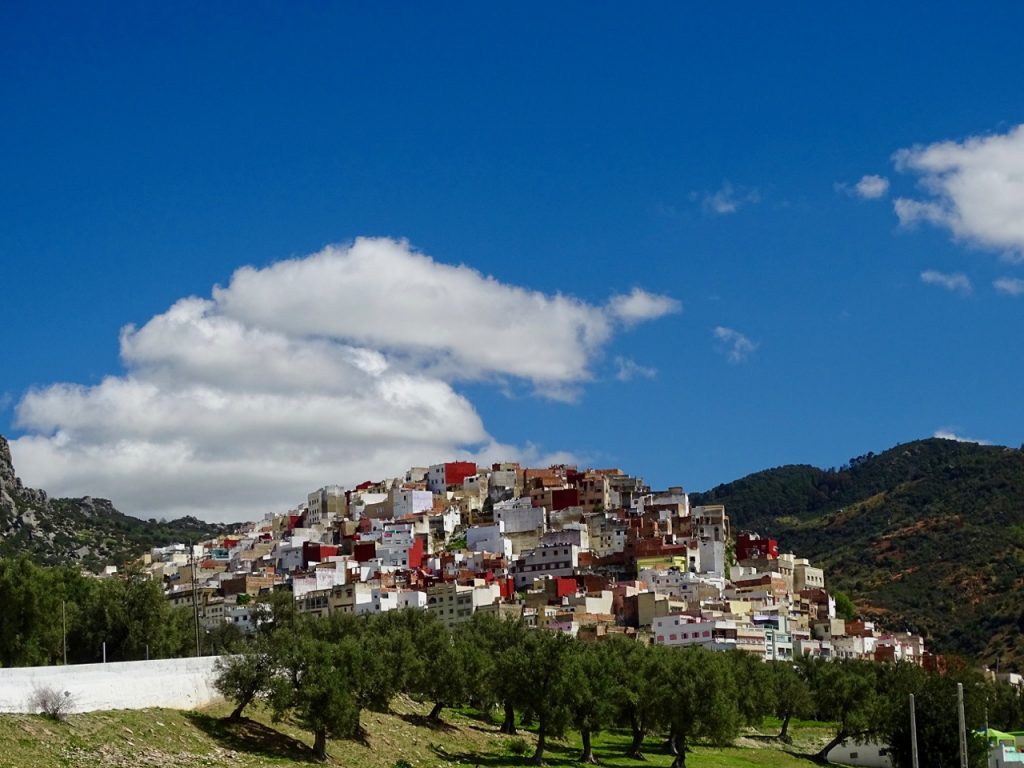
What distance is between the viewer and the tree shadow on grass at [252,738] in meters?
50.4

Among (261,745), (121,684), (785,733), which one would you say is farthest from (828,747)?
(121,684)

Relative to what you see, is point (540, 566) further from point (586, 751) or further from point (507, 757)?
point (507, 757)

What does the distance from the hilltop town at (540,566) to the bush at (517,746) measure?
4165 cm

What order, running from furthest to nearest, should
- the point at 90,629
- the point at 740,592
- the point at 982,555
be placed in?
the point at 982,555 < the point at 740,592 < the point at 90,629

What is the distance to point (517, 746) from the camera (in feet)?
205

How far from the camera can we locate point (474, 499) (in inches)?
6329

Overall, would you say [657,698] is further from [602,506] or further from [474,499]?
Answer: [474,499]

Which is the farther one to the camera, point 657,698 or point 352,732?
point 657,698

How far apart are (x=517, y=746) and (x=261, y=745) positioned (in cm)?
1418

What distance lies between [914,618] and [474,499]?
4522 centimetres

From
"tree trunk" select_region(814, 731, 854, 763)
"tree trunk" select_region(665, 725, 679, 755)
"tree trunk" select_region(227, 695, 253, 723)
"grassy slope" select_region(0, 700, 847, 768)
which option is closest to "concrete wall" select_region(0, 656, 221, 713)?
"grassy slope" select_region(0, 700, 847, 768)

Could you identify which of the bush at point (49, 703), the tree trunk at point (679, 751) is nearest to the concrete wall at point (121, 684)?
the bush at point (49, 703)

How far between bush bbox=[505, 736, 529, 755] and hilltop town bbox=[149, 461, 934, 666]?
1640 inches

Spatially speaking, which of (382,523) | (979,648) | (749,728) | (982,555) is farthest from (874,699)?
(982,555)
